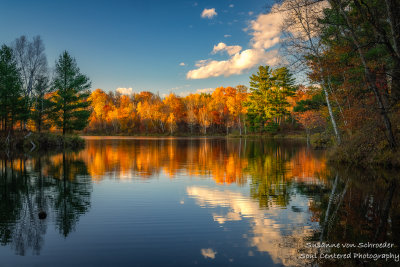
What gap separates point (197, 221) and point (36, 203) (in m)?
5.15

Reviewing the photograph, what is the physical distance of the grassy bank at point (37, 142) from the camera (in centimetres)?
3153

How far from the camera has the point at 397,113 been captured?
14594 millimetres

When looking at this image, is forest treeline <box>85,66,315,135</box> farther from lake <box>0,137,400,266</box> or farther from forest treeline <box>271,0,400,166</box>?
lake <box>0,137,400,266</box>

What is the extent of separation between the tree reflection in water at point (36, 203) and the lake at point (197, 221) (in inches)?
1.1

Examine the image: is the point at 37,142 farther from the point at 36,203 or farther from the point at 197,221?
the point at 197,221

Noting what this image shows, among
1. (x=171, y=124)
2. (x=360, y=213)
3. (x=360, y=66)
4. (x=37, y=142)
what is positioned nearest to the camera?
(x=360, y=213)

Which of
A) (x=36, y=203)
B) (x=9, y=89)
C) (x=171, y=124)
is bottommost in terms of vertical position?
(x=36, y=203)

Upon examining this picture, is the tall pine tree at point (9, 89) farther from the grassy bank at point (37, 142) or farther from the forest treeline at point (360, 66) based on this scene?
the forest treeline at point (360, 66)

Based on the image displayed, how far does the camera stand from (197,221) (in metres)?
6.95

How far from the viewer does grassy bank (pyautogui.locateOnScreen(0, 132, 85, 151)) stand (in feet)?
103

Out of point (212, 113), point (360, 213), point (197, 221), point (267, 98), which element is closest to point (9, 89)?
point (197, 221)

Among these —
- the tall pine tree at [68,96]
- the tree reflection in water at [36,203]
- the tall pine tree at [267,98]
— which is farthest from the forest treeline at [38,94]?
the tall pine tree at [267,98]

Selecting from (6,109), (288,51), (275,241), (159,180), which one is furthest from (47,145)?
(275,241)

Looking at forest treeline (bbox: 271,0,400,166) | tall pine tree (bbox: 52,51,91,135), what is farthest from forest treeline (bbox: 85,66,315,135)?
forest treeline (bbox: 271,0,400,166)
